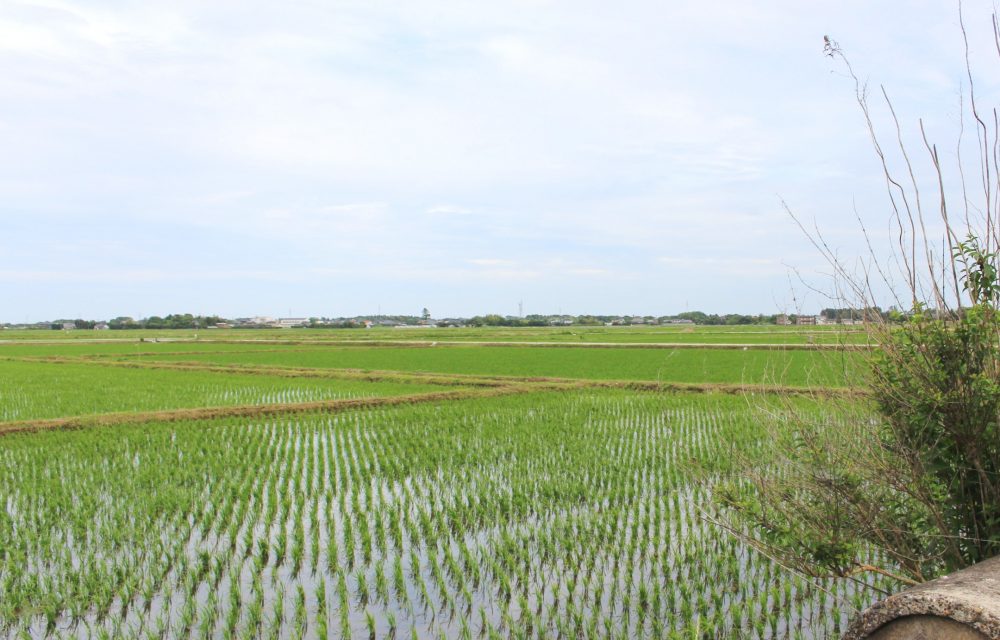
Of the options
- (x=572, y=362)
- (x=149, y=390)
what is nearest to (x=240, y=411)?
(x=149, y=390)

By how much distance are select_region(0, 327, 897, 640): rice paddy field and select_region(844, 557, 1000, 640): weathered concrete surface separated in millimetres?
771

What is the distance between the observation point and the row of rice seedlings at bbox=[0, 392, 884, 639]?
4.89 meters

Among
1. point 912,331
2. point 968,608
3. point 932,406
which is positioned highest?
point 912,331

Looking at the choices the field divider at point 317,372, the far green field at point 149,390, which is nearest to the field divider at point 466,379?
the field divider at point 317,372

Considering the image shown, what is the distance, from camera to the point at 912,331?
3.93 metres

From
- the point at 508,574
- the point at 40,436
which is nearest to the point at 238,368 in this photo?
the point at 40,436

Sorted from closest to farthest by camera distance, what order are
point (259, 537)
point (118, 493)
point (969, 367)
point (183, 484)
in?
point (969, 367)
point (259, 537)
point (118, 493)
point (183, 484)

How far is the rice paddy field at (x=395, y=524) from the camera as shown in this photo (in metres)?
4.88

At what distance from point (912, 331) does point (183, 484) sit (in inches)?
316

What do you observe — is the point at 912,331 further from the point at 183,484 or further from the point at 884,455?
the point at 183,484

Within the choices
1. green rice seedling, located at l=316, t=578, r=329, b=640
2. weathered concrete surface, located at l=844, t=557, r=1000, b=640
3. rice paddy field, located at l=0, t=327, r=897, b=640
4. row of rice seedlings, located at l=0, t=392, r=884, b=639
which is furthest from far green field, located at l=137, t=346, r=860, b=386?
weathered concrete surface, located at l=844, t=557, r=1000, b=640

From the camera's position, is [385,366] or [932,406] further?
[385,366]

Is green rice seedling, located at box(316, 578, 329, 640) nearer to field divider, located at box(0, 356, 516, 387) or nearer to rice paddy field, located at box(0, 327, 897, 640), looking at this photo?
rice paddy field, located at box(0, 327, 897, 640)

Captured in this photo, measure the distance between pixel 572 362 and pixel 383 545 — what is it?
886 inches
